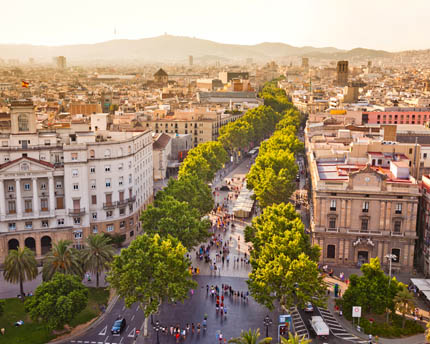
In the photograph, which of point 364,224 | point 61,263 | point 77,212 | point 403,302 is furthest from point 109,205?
point 403,302

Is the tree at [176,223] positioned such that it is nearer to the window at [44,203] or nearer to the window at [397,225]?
the window at [44,203]

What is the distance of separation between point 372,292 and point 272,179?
3926 centimetres

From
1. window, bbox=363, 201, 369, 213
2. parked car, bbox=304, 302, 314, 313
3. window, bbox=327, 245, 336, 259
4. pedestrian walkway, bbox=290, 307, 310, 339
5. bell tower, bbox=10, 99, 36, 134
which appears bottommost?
pedestrian walkway, bbox=290, 307, 310, 339

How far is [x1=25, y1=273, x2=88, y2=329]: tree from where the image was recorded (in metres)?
53.1

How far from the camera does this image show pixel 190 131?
15825 centimetres

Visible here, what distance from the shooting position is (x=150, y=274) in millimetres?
55812

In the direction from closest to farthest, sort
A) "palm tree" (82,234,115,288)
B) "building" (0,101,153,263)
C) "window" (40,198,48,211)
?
"palm tree" (82,234,115,288) → "building" (0,101,153,263) → "window" (40,198,48,211)

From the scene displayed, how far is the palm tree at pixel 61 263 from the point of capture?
62219 mm

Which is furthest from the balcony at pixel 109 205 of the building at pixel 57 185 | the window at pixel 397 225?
the window at pixel 397 225

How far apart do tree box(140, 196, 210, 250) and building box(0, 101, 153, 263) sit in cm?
1102

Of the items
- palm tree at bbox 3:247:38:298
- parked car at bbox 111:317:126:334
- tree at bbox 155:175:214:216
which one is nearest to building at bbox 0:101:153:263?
tree at bbox 155:175:214:216

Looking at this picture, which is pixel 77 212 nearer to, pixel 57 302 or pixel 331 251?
pixel 57 302

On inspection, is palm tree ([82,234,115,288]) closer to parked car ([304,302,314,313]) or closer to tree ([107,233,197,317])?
tree ([107,233,197,317])

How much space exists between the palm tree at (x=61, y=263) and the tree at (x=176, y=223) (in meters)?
10.7
